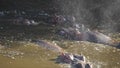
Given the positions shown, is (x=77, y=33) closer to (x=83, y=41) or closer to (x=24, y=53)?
(x=83, y=41)

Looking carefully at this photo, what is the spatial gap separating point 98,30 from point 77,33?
1.79 m

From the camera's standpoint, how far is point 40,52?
43.8 feet

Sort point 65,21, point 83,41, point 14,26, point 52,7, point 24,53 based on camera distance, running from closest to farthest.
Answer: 1. point 24,53
2. point 83,41
3. point 14,26
4. point 65,21
5. point 52,7

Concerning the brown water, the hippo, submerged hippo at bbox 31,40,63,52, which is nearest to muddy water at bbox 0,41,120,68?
the brown water

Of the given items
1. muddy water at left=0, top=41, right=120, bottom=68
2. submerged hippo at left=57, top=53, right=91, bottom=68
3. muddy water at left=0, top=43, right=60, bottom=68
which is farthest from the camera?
muddy water at left=0, top=41, right=120, bottom=68

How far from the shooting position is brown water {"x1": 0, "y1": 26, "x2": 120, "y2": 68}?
40.3 feet

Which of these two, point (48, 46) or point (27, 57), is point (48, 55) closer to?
point (27, 57)

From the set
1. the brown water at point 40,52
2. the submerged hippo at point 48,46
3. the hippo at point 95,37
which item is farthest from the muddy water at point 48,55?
the hippo at point 95,37

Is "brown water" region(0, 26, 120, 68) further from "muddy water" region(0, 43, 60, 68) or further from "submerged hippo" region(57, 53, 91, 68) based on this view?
"submerged hippo" region(57, 53, 91, 68)

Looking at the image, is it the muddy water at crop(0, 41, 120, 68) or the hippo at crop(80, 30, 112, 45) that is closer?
the muddy water at crop(0, 41, 120, 68)

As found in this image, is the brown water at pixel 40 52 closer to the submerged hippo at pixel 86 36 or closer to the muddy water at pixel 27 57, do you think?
the muddy water at pixel 27 57

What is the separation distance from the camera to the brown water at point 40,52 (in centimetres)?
1229

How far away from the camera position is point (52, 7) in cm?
2147

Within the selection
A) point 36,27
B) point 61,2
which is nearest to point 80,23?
point 36,27
